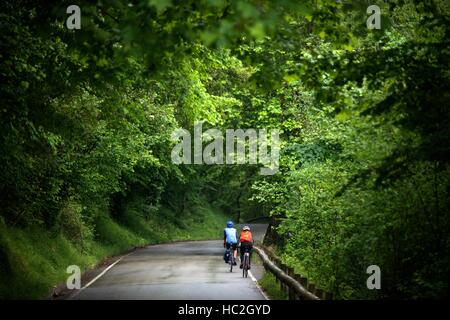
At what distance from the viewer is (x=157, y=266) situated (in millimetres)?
24078

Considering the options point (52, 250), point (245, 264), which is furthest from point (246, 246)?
point (52, 250)

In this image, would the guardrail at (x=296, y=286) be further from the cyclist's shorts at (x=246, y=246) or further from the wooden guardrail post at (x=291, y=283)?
the cyclist's shorts at (x=246, y=246)

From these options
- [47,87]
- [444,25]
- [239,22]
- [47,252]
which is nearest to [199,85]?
[47,252]

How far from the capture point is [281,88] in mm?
11609

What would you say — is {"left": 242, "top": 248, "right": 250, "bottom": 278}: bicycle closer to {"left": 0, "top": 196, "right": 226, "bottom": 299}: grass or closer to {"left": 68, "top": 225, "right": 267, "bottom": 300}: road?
{"left": 68, "top": 225, "right": 267, "bottom": 300}: road

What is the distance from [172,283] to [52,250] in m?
5.30

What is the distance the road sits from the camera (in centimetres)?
1498

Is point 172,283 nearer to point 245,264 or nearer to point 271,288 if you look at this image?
point 271,288

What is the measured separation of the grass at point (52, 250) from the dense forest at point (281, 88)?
3.6 inches

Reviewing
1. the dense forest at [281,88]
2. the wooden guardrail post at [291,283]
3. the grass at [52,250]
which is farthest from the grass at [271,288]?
the grass at [52,250]

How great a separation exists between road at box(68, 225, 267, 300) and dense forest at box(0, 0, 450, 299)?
5.00 feet

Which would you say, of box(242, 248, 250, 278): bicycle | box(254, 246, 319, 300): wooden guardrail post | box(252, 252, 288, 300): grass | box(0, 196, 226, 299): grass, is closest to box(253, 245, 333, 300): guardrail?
box(254, 246, 319, 300): wooden guardrail post
